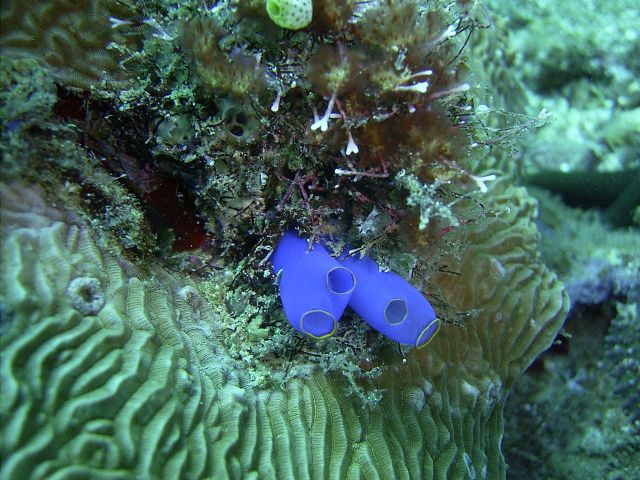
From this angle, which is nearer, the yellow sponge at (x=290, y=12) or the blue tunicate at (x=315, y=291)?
the yellow sponge at (x=290, y=12)

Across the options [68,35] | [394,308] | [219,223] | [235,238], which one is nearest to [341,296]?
[394,308]

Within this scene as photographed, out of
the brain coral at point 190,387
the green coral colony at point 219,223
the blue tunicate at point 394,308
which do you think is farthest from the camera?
the blue tunicate at point 394,308

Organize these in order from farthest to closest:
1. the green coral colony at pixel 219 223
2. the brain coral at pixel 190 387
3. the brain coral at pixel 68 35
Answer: the brain coral at pixel 68 35 < the green coral colony at pixel 219 223 < the brain coral at pixel 190 387

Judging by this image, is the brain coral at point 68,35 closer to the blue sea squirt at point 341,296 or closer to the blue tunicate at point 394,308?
the blue sea squirt at point 341,296

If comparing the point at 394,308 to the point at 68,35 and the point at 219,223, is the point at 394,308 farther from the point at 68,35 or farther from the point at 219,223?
the point at 68,35

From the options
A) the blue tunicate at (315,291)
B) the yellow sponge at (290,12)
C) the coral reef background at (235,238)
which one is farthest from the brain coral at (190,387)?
the yellow sponge at (290,12)

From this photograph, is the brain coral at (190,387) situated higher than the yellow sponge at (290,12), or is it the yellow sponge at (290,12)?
the yellow sponge at (290,12)

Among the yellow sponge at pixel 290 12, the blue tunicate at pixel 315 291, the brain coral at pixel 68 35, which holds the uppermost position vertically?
the yellow sponge at pixel 290 12
